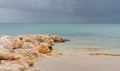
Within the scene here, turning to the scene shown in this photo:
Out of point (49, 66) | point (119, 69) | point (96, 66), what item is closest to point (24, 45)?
point (49, 66)

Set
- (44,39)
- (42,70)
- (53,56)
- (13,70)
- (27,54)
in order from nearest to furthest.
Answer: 1. (13,70)
2. (42,70)
3. (27,54)
4. (53,56)
5. (44,39)

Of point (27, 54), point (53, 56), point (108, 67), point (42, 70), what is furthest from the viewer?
point (53, 56)

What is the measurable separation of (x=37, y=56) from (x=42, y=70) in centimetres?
647

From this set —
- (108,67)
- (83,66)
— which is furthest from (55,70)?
(108,67)

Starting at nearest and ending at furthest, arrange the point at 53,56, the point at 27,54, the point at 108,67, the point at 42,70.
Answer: the point at 42,70
the point at 108,67
the point at 27,54
the point at 53,56

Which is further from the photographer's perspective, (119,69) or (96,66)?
(96,66)

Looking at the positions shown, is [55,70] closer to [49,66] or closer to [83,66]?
[49,66]

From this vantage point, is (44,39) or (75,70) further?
(44,39)

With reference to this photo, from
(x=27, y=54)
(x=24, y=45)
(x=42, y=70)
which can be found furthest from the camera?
(x=24, y=45)

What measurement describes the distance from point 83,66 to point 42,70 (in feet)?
12.6

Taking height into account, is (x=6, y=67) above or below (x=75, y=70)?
above

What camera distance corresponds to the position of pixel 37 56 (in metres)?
24.2

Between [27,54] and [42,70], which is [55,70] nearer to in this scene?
[42,70]

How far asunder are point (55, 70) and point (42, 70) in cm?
97
